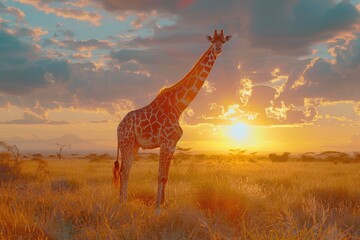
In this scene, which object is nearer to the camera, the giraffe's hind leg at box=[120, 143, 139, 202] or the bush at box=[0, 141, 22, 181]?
the giraffe's hind leg at box=[120, 143, 139, 202]

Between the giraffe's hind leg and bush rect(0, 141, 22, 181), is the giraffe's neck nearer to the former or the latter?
the giraffe's hind leg

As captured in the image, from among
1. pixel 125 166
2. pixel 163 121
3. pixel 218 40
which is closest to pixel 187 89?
pixel 163 121

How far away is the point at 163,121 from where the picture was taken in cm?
875

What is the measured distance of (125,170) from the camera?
9.05 m

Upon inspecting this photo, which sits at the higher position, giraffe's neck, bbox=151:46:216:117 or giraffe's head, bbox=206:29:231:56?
giraffe's head, bbox=206:29:231:56

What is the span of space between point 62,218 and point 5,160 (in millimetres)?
10999

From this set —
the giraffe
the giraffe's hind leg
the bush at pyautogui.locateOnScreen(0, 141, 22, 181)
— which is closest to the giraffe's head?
the giraffe

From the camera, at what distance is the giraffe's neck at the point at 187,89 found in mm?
9031

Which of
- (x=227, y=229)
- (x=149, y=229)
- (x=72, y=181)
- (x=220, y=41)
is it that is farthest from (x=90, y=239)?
(x=72, y=181)

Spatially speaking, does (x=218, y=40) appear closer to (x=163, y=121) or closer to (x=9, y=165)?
(x=163, y=121)

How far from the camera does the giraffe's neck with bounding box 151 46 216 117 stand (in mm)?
9031

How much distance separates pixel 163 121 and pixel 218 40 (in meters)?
2.10

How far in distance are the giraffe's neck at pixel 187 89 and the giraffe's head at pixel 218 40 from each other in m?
0.17

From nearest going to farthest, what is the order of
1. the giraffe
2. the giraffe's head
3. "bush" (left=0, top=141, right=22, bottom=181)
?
1. the giraffe
2. the giraffe's head
3. "bush" (left=0, top=141, right=22, bottom=181)
